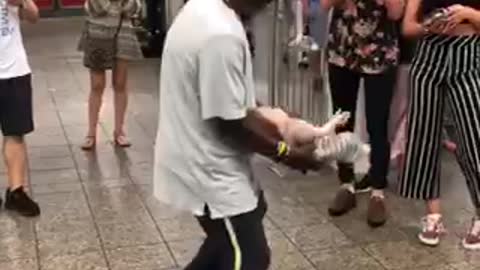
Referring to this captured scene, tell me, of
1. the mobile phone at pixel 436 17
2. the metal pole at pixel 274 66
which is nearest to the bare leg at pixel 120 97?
the metal pole at pixel 274 66

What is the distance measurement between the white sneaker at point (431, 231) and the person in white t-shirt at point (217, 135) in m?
1.49

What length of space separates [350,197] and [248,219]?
181 centimetres

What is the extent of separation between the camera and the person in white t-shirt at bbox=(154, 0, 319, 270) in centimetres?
203

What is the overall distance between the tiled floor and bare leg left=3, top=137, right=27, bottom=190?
0.18 m

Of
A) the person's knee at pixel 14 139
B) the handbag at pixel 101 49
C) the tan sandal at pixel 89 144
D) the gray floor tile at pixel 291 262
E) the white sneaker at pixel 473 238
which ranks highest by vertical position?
the handbag at pixel 101 49

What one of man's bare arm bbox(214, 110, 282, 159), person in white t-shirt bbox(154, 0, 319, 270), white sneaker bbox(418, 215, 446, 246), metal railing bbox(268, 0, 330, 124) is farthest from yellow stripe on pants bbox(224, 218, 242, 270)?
metal railing bbox(268, 0, 330, 124)

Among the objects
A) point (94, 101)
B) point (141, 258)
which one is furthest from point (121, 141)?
point (141, 258)

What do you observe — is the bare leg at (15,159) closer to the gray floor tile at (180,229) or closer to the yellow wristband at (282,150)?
the gray floor tile at (180,229)

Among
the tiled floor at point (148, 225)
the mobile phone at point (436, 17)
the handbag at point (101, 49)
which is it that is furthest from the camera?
the handbag at point (101, 49)

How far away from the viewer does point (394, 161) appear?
461 centimetres

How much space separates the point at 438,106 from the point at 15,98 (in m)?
1.95

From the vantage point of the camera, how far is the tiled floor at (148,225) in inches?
134

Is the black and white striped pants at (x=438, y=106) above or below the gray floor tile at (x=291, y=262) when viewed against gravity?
above

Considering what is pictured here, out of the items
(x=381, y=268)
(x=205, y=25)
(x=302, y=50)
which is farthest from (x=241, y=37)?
(x=302, y=50)
